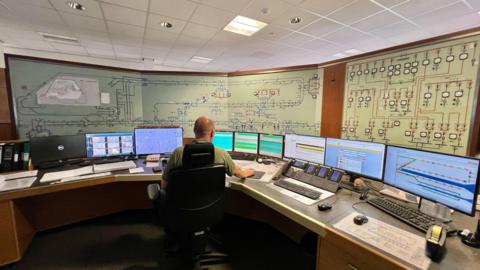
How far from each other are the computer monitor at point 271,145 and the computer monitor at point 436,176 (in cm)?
107

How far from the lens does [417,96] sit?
166 cm

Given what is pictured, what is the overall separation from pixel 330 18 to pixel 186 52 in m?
3.30

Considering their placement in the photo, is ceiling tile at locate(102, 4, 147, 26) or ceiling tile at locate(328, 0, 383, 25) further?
ceiling tile at locate(102, 4, 147, 26)

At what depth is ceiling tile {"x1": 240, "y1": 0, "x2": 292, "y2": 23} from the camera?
2664 mm

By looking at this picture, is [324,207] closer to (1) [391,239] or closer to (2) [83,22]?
(1) [391,239]

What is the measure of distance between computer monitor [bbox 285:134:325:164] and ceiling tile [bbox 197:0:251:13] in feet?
6.17

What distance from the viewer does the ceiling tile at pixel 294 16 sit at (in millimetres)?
2906

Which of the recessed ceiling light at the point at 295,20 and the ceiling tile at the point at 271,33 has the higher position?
the ceiling tile at the point at 271,33

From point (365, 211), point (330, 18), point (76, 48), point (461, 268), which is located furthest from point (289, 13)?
point (76, 48)

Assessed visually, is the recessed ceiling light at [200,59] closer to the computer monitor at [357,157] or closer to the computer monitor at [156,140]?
the computer monitor at [156,140]

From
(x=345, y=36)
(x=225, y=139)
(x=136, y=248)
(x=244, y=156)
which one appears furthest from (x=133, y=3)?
(x=345, y=36)

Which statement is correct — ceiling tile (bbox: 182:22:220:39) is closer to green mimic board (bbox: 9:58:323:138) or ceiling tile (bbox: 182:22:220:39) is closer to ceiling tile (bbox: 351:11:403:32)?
green mimic board (bbox: 9:58:323:138)

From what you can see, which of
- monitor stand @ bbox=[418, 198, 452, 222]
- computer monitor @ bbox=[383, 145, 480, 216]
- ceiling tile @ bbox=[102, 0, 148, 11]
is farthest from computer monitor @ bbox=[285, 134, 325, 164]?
ceiling tile @ bbox=[102, 0, 148, 11]

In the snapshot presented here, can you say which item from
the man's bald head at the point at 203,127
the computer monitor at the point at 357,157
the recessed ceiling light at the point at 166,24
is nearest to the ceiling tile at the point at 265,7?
the recessed ceiling light at the point at 166,24
